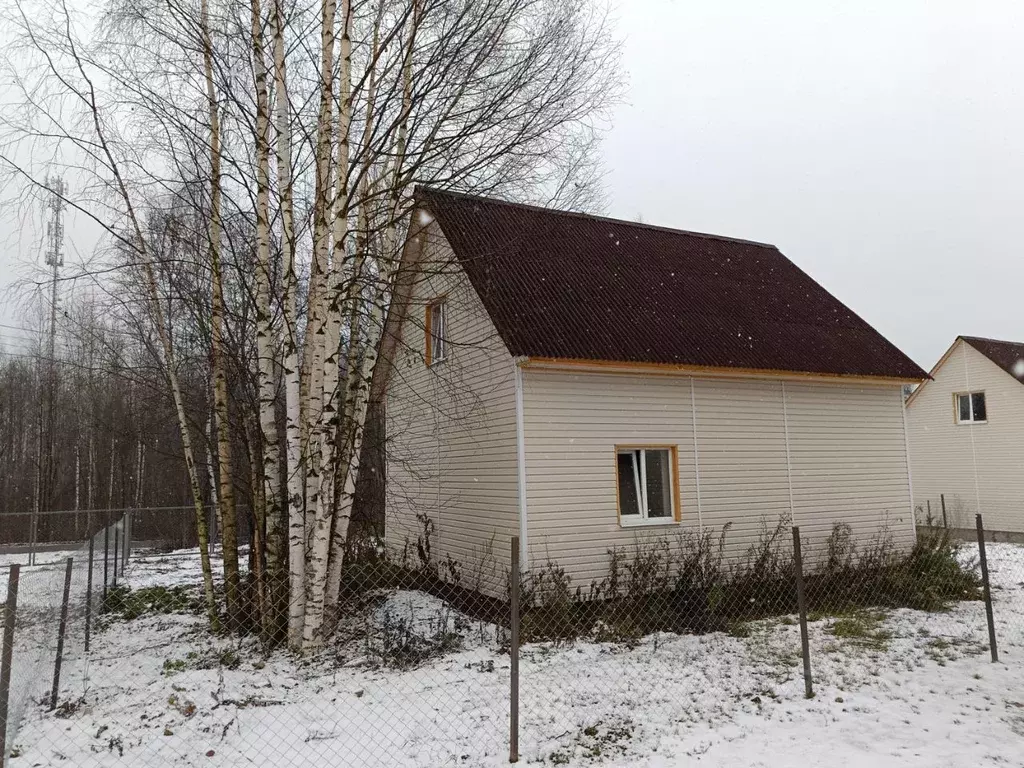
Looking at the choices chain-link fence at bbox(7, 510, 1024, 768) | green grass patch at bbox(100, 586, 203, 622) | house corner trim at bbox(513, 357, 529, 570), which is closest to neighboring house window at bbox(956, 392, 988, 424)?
chain-link fence at bbox(7, 510, 1024, 768)

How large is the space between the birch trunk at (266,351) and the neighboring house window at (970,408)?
72.2 feet

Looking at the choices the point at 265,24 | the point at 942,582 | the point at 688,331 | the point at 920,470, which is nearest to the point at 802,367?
the point at 688,331

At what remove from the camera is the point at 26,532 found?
23.1m

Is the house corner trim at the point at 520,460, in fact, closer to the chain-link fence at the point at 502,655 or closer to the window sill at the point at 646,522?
the chain-link fence at the point at 502,655

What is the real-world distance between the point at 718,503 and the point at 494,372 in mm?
4177

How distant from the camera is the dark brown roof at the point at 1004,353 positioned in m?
19.8

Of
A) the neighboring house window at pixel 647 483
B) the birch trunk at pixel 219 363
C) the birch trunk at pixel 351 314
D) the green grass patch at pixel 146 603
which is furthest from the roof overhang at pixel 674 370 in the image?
the green grass patch at pixel 146 603

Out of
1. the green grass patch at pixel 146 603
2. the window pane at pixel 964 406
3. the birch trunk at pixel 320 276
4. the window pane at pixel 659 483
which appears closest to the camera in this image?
the birch trunk at pixel 320 276

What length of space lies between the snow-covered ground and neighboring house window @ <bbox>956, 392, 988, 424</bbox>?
51.9 ft

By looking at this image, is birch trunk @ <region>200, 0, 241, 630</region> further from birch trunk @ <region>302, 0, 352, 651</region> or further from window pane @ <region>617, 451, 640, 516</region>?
window pane @ <region>617, 451, 640, 516</region>

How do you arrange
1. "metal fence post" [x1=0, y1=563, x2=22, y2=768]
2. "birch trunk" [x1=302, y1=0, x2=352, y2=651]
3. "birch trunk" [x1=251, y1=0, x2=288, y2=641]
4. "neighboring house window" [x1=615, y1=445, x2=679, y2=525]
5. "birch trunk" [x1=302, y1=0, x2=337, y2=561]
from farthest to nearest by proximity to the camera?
"neighboring house window" [x1=615, y1=445, x2=679, y2=525], "birch trunk" [x1=251, y1=0, x2=288, y2=641], "birch trunk" [x1=302, y1=0, x2=337, y2=561], "birch trunk" [x1=302, y1=0, x2=352, y2=651], "metal fence post" [x1=0, y1=563, x2=22, y2=768]

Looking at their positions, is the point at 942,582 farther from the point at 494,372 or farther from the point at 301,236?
the point at 301,236

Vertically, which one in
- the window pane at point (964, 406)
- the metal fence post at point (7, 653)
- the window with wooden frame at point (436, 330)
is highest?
the window with wooden frame at point (436, 330)

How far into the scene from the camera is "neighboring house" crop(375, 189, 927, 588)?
928 centimetres
